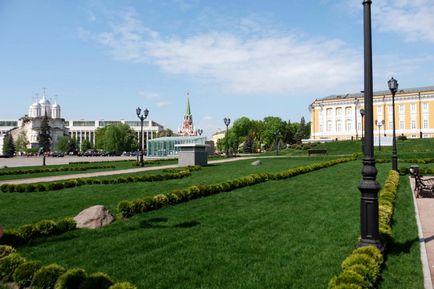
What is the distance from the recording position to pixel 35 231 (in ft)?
23.6

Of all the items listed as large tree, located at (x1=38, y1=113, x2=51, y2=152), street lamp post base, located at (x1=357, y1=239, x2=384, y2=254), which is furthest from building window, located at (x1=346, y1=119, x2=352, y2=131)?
street lamp post base, located at (x1=357, y1=239, x2=384, y2=254)

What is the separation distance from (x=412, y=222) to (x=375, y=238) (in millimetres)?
3154

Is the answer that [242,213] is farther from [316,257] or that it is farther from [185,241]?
[316,257]

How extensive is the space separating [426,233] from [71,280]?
6635 mm

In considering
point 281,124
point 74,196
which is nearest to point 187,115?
point 281,124

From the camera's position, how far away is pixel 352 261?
5121 mm

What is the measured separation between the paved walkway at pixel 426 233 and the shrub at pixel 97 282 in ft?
13.0

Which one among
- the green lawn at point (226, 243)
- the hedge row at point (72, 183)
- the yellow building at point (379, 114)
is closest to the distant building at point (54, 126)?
the yellow building at point (379, 114)

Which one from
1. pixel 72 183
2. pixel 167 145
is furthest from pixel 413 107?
pixel 72 183

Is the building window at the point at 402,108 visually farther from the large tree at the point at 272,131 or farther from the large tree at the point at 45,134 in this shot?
the large tree at the point at 45,134

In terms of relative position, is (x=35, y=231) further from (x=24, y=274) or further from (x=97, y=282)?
(x=97, y=282)

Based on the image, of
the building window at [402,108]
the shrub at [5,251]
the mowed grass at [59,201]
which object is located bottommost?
the mowed grass at [59,201]

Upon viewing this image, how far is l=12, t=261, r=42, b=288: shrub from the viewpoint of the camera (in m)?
4.90

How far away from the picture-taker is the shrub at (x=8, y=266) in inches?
203
